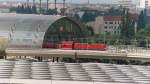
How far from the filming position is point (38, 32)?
200ft

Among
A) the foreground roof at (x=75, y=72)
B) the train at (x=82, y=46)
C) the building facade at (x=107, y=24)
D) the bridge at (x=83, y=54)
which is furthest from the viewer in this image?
the building facade at (x=107, y=24)

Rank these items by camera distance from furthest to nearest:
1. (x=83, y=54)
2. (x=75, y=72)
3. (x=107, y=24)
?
(x=107, y=24) → (x=83, y=54) → (x=75, y=72)

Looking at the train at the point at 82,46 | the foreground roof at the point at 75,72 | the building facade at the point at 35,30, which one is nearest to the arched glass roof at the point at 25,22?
the building facade at the point at 35,30

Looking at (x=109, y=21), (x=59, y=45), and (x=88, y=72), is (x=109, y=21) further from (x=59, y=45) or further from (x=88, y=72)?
A: (x=88, y=72)

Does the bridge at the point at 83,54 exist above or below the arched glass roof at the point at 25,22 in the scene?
below

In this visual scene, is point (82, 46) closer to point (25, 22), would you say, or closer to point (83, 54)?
point (83, 54)

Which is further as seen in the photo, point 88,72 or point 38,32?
point 38,32

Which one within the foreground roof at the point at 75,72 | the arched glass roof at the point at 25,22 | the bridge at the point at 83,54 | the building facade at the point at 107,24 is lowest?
the building facade at the point at 107,24

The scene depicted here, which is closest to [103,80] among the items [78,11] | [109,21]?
[109,21]

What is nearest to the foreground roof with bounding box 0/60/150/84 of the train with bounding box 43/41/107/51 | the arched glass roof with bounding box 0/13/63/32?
the train with bounding box 43/41/107/51

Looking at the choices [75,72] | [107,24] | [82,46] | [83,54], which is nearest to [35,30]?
[82,46]

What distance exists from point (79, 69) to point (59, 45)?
3566 centimetres

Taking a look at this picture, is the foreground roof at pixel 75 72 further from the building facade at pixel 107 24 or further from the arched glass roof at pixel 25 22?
the building facade at pixel 107 24

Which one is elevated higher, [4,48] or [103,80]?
[103,80]
